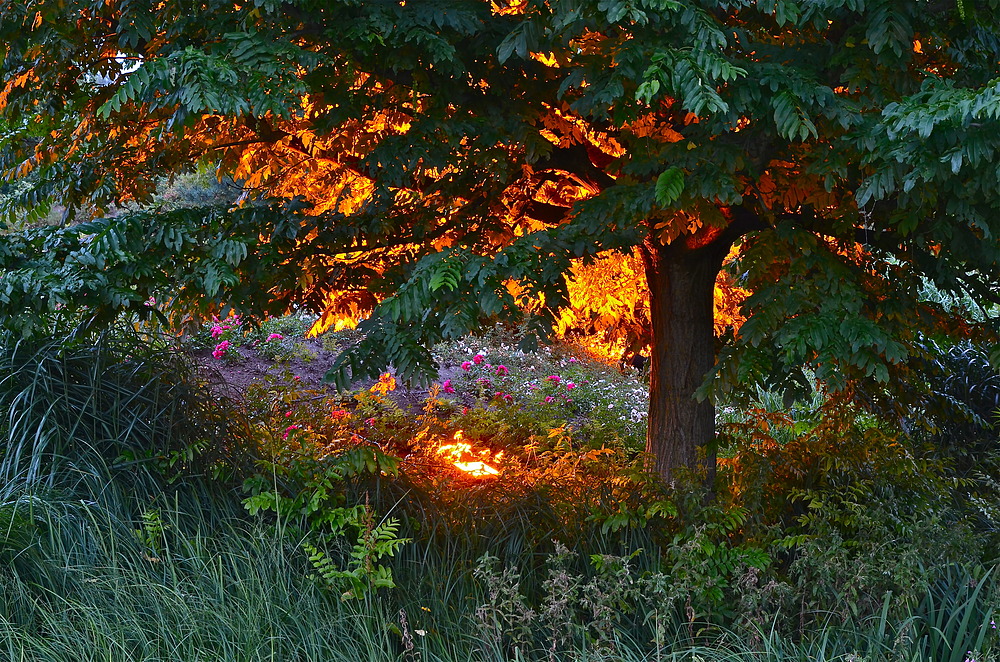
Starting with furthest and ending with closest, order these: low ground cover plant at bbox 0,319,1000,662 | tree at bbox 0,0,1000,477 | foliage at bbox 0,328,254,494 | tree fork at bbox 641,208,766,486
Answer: tree fork at bbox 641,208,766,486
foliage at bbox 0,328,254,494
low ground cover plant at bbox 0,319,1000,662
tree at bbox 0,0,1000,477

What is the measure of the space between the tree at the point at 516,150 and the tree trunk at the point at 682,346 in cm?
12

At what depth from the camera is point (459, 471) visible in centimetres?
588

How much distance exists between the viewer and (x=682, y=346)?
5.27 meters

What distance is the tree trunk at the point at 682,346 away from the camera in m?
5.19

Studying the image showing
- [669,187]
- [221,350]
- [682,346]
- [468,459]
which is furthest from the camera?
A: [221,350]

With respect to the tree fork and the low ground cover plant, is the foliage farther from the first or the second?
the tree fork

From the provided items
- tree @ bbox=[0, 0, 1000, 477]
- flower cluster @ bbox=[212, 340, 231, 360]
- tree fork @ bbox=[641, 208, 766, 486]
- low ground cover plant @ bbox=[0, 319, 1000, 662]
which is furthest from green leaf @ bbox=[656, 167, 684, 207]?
flower cluster @ bbox=[212, 340, 231, 360]

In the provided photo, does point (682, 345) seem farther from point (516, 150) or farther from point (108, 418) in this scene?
point (108, 418)

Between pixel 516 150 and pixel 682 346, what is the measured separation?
1540 millimetres

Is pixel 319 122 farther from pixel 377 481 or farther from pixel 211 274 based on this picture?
pixel 377 481

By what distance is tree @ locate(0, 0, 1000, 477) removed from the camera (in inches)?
127

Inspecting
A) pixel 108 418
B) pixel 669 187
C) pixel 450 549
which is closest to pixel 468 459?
pixel 450 549

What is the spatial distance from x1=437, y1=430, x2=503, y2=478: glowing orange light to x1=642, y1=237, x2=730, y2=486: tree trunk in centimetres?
109

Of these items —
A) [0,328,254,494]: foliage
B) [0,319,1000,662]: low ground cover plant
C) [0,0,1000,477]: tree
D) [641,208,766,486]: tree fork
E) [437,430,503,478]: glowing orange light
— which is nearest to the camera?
[0,0,1000,477]: tree
